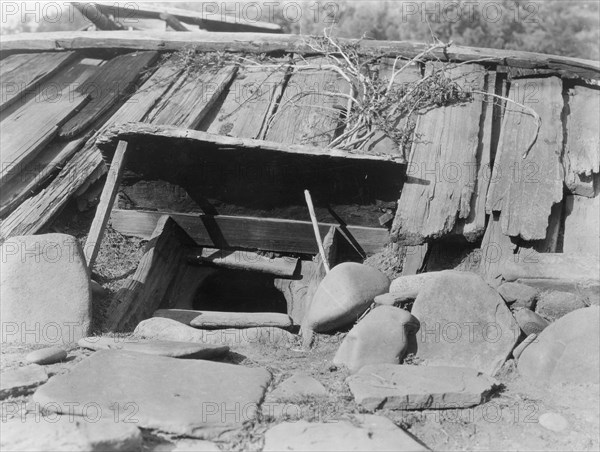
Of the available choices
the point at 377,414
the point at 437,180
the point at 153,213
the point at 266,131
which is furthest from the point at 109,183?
the point at 377,414

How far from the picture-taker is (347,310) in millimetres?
5215

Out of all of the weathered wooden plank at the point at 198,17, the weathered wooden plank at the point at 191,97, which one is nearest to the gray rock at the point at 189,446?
the weathered wooden plank at the point at 191,97

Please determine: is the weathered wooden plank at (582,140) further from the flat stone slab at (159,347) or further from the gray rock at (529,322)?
the flat stone slab at (159,347)

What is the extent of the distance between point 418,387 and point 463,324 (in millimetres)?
808

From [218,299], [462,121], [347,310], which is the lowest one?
[218,299]

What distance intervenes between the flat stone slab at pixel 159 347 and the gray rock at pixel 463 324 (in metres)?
1.35

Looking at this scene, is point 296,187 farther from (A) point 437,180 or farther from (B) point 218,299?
(B) point 218,299

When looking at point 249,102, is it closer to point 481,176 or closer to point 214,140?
point 214,140

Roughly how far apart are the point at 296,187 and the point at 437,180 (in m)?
1.22

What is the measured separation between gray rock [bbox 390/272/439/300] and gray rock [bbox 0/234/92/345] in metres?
2.20

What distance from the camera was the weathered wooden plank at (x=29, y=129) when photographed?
6686mm

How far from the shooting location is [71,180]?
6516 mm

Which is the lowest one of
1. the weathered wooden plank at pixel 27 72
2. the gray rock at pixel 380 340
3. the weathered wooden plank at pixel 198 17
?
the gray rock at pixel 380 340

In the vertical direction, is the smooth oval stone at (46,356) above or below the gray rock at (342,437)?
above
